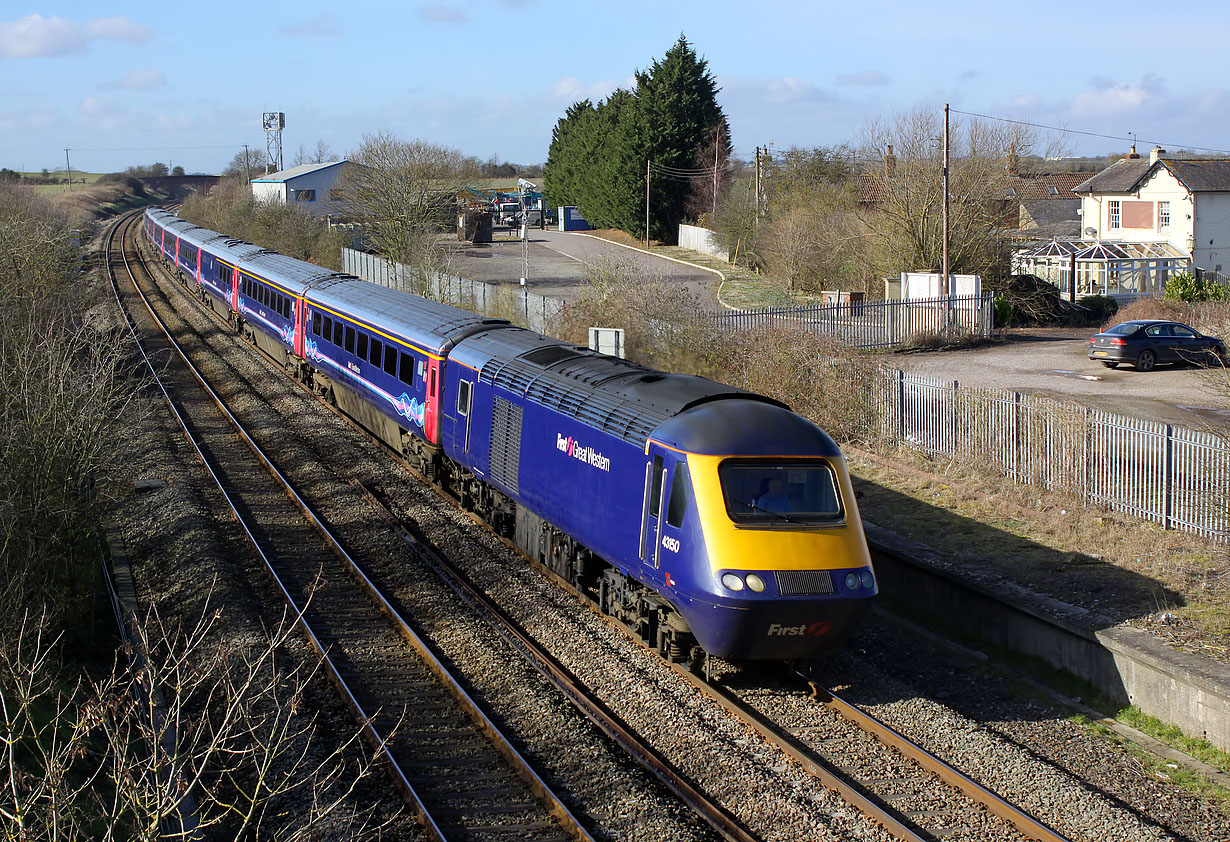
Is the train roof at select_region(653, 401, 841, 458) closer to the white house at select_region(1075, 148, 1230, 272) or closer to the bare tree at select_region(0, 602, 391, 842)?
the bare tree at select_region(0, 602, 391, 842)

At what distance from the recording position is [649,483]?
9.79m

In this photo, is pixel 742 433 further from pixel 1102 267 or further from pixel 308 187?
pixel 308 187

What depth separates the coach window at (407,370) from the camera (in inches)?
657

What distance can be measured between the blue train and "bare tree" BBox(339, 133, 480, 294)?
23.7m

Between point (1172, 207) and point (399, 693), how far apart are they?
46694mm

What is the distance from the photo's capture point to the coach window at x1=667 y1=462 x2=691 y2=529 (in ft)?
30.2

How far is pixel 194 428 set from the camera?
2156cm

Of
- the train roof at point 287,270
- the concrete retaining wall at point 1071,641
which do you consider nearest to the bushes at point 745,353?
the concrete retaining wall at point 1071,641

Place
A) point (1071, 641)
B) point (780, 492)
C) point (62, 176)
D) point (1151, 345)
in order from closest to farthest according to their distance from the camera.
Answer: point (780, 492) < point (1071, 641) < point (1151, 345) < point (62, 176)

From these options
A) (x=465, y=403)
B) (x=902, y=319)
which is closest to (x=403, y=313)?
(x=465, y=403)

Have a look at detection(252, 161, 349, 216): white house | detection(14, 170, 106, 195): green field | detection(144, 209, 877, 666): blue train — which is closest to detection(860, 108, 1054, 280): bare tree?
detection(144, 209, 877, 666): blue train

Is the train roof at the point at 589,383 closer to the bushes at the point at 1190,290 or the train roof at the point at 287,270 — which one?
the train roof at the point at 287,270

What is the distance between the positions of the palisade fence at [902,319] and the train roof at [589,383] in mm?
13159

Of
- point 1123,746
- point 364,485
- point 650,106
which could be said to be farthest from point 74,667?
point 650,106
